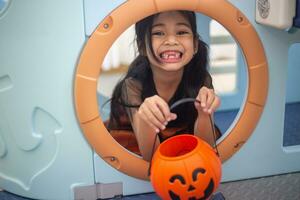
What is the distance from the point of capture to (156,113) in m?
0.82

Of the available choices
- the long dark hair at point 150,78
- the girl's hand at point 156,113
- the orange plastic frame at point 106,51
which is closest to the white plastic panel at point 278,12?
the orange plastic frame at point 106,51

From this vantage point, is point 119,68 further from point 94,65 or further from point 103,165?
point 103,165

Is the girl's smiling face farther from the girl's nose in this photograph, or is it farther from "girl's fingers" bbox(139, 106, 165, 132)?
"girl's fingers" bbox(139, 106, 165, 132)

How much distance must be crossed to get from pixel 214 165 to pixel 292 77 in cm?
75

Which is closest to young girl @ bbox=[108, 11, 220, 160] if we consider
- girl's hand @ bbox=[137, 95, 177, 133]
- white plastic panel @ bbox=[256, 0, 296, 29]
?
girl's hand @ bbox=[137, 95, 177, 133]

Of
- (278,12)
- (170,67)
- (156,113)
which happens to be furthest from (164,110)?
(278,12)

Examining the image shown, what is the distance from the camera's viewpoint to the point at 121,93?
0.94 meters

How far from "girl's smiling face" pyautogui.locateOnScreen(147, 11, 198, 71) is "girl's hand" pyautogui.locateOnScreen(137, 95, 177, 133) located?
114mm

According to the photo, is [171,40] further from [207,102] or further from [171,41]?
[207,102]

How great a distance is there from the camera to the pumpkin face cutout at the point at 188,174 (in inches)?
29.0

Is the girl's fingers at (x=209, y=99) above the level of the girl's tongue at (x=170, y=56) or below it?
below

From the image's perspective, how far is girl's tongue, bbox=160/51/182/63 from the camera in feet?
2.93

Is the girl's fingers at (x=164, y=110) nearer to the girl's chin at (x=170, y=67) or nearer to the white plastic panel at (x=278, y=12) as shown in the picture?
the girl's chin at (x=170, y=67)

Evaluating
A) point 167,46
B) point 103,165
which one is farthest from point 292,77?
point 103,165
